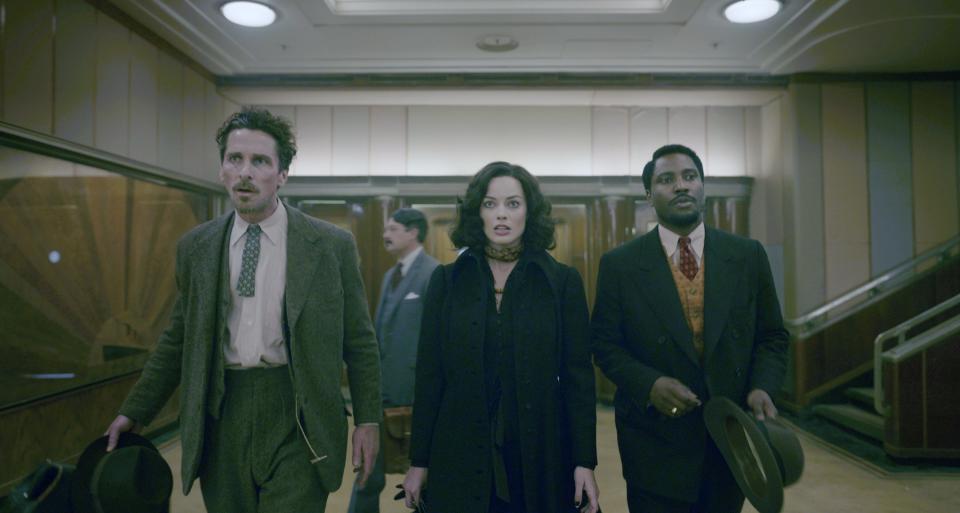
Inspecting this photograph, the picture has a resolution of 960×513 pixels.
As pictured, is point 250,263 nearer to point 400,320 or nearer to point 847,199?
point 400,320

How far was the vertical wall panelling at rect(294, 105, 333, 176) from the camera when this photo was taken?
6.93m

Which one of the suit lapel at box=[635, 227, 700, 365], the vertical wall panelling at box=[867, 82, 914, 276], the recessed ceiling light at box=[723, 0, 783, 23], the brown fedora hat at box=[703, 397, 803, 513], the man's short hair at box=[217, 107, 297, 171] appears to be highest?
the recessed ceiling light at box=[723, 0, 783, 23]

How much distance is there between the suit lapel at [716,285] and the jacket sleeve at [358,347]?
3.50 feet

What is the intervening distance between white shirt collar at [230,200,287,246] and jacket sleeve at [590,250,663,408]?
3.56ft

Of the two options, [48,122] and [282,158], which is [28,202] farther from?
[282,158]

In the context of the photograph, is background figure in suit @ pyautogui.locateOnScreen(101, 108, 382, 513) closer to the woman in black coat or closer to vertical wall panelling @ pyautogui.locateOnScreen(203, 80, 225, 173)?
the woman in black coat

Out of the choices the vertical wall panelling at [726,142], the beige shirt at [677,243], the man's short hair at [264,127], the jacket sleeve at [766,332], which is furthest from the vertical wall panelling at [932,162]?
the man's short hair at [264,127]

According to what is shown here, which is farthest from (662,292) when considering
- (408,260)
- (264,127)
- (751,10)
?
(751,10)

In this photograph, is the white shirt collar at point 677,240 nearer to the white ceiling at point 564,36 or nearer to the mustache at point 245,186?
the mustache at point 245,186

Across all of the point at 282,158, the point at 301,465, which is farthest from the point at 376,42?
the point at 301,465

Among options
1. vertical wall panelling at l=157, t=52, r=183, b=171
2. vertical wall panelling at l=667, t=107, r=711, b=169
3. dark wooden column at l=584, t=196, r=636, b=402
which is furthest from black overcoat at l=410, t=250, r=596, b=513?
vertical wall panelling at l=667, t=107, r=711, b=169

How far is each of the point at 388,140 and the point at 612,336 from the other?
5.38 metres

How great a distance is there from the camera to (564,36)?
5.27 meters

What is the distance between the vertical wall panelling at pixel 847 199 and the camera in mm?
6184
